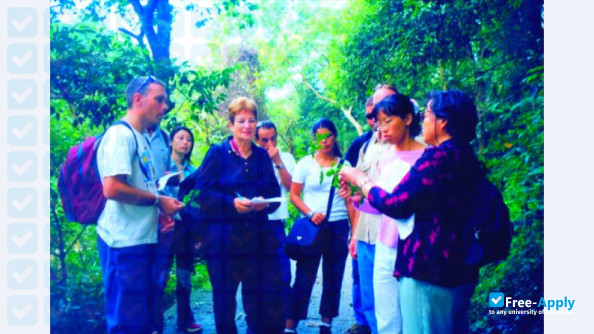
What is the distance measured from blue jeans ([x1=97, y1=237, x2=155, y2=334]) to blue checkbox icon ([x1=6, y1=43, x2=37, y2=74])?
0.94 metres

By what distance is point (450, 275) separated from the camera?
6.56ft

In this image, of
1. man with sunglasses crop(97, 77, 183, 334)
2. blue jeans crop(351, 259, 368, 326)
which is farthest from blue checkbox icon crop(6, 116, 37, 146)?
blue jeans crop(351, 259, 368, 326)

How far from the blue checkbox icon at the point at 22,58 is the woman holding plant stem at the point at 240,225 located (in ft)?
3.42

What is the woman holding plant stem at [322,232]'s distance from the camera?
3.70 m

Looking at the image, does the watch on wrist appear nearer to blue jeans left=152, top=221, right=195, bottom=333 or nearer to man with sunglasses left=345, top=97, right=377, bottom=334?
man with sunglasses left=345, top=97, right=377, bottom=334

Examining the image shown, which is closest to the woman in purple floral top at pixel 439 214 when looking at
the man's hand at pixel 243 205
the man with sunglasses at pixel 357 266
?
the man's hand at pixel 243 205

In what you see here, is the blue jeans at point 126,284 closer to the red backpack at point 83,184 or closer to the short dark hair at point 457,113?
the red backpack at point 83,184

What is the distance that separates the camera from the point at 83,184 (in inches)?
106

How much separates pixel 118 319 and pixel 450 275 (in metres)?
1.69

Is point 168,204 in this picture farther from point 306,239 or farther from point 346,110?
point 346,110

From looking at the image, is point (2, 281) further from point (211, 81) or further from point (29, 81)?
point (211, 81)

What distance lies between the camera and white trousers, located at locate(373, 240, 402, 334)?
2.55 m

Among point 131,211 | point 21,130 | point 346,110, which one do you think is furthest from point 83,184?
point 346,110

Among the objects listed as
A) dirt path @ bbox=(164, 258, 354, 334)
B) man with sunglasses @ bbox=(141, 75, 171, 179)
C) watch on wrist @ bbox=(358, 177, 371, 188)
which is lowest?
dirt path @ bbox=(164, 258, 354, 334)
